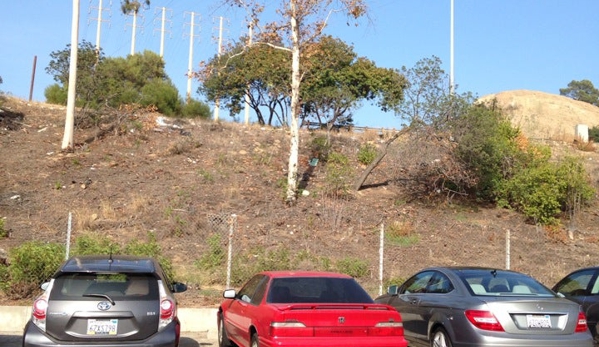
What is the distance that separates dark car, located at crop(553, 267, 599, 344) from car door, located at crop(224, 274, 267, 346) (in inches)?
188

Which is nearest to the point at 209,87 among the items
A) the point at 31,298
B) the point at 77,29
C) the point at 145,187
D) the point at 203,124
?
the point at 203,124

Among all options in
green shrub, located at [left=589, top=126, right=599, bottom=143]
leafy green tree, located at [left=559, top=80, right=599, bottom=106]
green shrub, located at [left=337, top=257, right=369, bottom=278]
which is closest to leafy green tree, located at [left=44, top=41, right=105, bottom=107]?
green shrub, located at [left=337, top=257, right=369, bottom=278]

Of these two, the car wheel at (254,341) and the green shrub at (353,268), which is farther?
the green shrub at (353,268)

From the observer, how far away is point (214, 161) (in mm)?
27797

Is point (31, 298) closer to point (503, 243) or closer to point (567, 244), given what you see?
point (503, 243)

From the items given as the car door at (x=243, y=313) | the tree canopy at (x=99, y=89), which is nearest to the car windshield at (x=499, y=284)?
the car door at (x=243, y=313)

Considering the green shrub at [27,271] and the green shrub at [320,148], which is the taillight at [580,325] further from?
the green shrub at [320,148]

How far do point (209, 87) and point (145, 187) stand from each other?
20092mm

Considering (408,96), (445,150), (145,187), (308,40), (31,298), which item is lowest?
(31,298)

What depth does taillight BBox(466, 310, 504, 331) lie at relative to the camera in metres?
8.40

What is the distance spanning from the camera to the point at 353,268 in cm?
1731

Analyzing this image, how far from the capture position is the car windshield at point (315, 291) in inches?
344

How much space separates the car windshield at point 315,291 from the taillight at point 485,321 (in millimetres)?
1262

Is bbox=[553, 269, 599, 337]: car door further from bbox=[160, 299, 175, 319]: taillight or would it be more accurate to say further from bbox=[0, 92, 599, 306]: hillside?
bbox=[160, 299, 175, 319]: taillight
